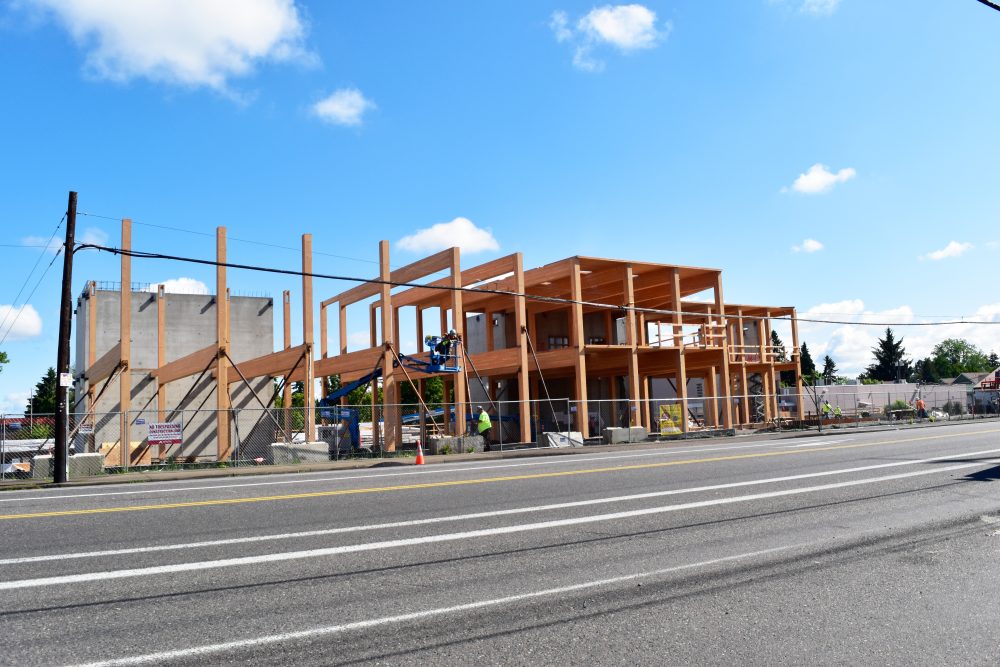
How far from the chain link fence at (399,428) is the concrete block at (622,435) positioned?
0.04 metres

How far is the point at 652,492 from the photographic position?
11680 millimetres

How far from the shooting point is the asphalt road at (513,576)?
4.82m

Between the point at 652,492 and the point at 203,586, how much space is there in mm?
7249

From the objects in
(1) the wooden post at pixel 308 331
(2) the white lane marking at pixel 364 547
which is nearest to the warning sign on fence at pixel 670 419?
(1) the wooden post at pixel 308 331

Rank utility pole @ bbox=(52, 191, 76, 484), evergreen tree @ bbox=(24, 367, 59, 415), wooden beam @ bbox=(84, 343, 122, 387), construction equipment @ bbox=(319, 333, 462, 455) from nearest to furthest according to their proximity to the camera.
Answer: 1. utility pole @ bbox=(52, 191, 76, 484)
2. construction equipment @ bbox=(319, 333, 462, 455)
3. wooden beam @ bbox=(84, 343, 122, 387)
4. evergreen tree @ bbox=(24, 367, 59, 415)

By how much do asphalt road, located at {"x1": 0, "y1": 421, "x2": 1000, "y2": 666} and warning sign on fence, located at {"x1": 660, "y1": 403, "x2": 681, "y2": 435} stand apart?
19.8 metres

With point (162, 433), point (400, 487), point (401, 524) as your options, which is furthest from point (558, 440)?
point (401, 524)

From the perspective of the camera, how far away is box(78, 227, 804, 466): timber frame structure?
2812cm

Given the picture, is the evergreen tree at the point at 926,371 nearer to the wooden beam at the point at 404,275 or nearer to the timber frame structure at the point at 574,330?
the timber frame structure at the point at 574,330

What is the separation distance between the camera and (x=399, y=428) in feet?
99.3

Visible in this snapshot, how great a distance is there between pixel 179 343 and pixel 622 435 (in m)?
26.6

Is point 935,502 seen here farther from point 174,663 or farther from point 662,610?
point 174,663

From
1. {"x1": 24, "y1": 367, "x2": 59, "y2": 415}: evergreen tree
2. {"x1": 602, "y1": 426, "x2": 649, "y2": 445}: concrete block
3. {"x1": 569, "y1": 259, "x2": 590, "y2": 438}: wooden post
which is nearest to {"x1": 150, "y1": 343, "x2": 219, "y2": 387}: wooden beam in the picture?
{"x1": 569, "y1": 259, "x2": 590, "y2": 438}: wooden post

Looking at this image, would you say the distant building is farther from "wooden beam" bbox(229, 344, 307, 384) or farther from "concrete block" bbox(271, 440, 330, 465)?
"concrete block" bbox(271, 440, 330, 465)
